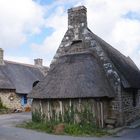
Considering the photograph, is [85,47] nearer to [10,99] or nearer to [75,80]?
[75,80]

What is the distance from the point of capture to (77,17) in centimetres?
1969

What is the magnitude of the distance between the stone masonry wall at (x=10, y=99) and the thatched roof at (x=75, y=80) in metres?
12.6

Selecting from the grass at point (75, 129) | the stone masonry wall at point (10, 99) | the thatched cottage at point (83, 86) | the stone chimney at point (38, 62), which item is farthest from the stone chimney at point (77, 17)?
the stone chimney at point (38, 62)

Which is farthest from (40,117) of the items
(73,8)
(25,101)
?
(25,101)

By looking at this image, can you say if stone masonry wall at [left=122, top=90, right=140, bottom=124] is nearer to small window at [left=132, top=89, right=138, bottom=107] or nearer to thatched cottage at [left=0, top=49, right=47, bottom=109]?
small window at [left=132, top=89, right=138, bottom=107]

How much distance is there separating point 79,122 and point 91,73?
2986 millimetres

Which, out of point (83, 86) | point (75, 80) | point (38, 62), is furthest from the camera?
point (38, 62)

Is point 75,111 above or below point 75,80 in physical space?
below

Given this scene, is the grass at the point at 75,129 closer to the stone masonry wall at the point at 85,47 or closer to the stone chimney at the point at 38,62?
the stone masonry wall at the point at 85,47

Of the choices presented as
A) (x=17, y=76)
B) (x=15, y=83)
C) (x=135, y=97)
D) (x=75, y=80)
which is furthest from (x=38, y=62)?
(x=75, y=80)

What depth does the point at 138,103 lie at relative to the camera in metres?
21.5

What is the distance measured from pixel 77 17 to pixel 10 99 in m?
14.8

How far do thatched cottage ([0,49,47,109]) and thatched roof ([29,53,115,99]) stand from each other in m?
10.6

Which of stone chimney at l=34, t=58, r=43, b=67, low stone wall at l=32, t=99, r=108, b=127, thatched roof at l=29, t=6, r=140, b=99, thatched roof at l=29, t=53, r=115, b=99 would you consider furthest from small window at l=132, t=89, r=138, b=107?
stone chimney at l=34, t=58, r=43, b=67
